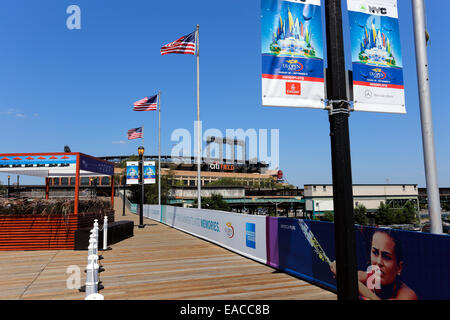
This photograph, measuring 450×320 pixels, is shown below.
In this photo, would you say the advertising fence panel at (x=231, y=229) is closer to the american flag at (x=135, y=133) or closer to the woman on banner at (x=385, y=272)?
the woman on banner at (x=385, y=272)

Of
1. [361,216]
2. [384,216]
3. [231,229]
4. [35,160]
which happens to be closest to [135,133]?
[35,160]

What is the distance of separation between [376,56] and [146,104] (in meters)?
26.0

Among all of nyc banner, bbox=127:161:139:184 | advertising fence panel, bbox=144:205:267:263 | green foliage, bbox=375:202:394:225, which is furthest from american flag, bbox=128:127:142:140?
green foliage, bbox=375:202:394:225

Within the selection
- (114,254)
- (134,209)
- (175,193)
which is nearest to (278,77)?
(114,254)

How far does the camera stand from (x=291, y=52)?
4.58 m

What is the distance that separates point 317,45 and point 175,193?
9011cm

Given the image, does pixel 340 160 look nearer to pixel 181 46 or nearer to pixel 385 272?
pixel 385 272

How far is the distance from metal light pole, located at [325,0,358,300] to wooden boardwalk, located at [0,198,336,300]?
371 cm

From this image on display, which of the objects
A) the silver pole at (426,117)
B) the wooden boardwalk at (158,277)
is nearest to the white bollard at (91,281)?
the wooden boardwalk at (158,277)

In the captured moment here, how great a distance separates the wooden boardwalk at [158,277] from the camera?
7012mm

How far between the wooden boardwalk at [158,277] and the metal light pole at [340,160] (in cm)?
371

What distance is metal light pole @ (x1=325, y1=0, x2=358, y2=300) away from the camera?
3.38 m
